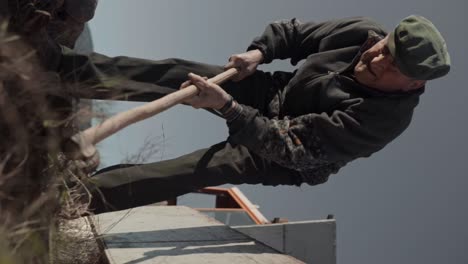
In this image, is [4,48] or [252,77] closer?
[4,48]

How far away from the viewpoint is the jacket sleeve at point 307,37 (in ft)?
6.16

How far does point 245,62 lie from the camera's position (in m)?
1.89

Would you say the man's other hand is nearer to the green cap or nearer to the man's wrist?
the man's wrist

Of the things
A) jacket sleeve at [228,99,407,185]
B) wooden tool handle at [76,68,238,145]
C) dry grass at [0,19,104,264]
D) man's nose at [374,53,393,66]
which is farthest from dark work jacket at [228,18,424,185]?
dry grass at [0,19,104,264]

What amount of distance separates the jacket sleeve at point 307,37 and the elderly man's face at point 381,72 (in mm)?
115

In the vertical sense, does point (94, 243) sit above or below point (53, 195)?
below

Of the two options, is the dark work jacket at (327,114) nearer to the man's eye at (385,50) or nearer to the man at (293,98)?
the man at (293,98)

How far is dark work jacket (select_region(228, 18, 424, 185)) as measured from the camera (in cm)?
175

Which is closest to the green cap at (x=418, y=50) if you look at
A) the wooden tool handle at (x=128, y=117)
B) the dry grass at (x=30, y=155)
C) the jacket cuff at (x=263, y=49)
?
the jacket cuff at (x=263, y=49)

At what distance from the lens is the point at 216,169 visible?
1868mm

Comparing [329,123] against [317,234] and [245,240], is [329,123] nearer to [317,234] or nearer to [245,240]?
[245,240]

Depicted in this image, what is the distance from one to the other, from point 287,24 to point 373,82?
447 mm

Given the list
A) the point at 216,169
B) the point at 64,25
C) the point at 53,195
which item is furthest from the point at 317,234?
the point at 53,195

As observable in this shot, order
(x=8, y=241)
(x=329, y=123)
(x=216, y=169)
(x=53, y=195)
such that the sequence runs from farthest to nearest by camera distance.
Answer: (x=216, y=169) → (x=329, y=123) → (x=53, y=195) → (x=8, y=241)
